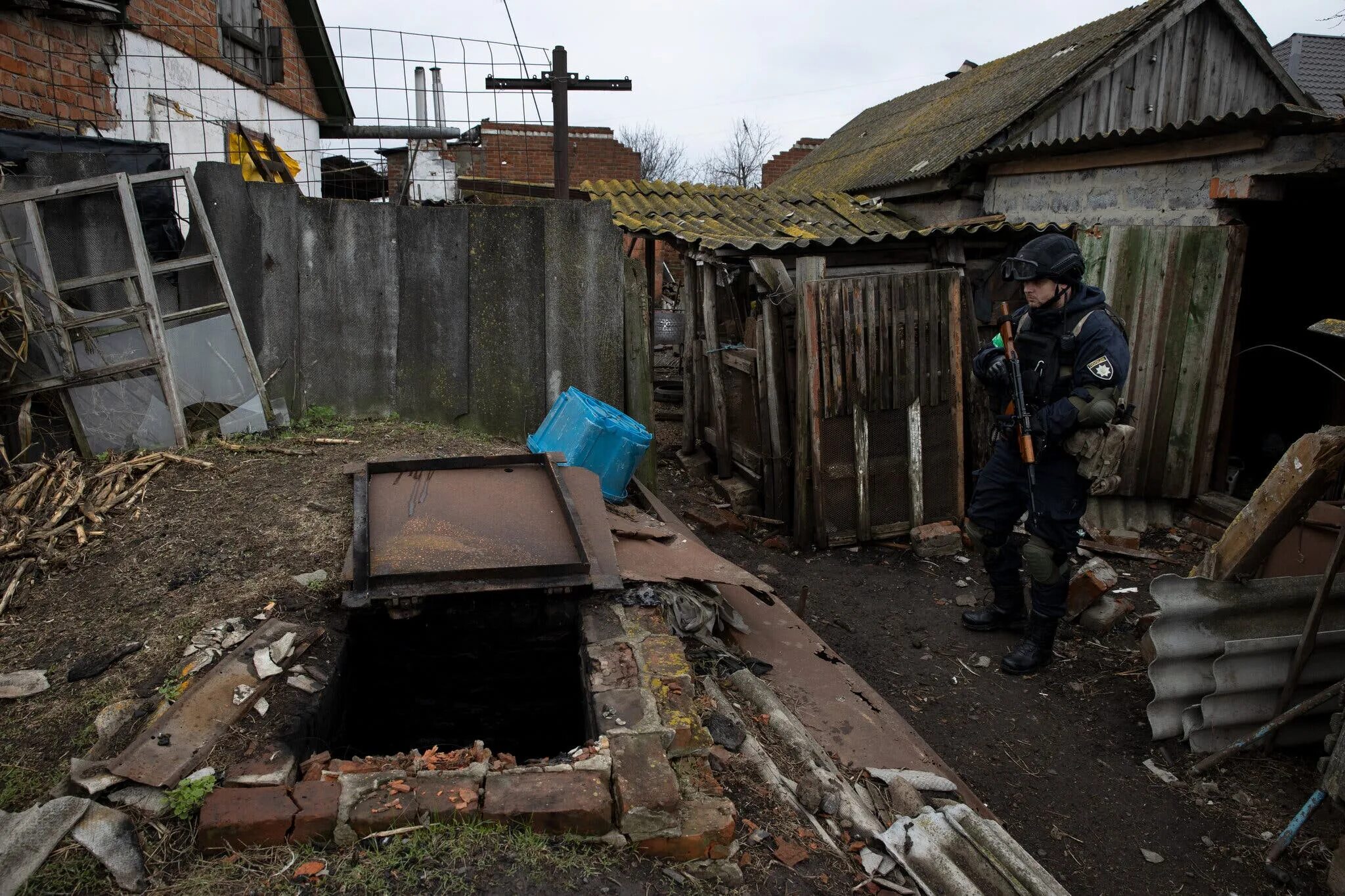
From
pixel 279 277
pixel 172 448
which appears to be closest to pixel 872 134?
pixel 279 277

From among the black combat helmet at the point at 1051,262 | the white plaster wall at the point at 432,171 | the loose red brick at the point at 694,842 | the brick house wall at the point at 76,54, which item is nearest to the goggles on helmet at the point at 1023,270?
the black combat helmet at the point at 1051,262

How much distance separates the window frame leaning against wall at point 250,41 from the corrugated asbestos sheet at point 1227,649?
30.4ft

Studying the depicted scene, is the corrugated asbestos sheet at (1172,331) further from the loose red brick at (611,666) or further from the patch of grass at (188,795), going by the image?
the patch of grass at (188,795)

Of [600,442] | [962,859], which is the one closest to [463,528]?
[600,442]

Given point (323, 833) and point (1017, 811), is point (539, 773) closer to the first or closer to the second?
point (323, 833)

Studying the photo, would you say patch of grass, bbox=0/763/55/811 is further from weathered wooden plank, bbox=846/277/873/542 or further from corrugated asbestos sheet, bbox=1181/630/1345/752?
weathered wooden plank, bbox=846/277/873/542

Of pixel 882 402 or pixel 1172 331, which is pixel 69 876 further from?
pixel 1172 331

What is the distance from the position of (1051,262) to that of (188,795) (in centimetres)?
406

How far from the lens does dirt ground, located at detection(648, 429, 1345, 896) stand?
2979 mm

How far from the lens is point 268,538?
3.55 m

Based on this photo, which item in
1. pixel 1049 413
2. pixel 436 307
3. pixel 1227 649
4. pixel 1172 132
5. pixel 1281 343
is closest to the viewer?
pixel 1227 649

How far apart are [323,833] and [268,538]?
1.82 meters

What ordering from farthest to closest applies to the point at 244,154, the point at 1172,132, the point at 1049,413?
the point at 244,154 → the point at 1172,132 → the point at 1049,413

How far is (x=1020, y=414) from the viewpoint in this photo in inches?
163
